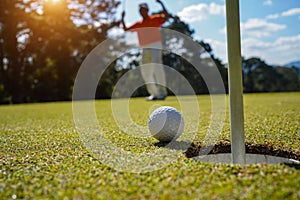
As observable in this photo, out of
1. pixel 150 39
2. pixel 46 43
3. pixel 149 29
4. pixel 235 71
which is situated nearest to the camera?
pixel 235 71

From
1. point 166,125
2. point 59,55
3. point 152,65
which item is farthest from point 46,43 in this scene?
point 166,125

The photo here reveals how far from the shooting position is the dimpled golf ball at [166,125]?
3855mm

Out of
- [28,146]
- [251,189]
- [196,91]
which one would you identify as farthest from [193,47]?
[251,189]

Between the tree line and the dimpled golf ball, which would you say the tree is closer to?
the tree line

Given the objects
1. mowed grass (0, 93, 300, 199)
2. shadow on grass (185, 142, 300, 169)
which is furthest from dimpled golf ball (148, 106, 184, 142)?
mowed grass (0, 93, 300, 199)

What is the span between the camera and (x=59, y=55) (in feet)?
86.1

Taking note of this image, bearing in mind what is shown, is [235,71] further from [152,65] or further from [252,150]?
[152,65]

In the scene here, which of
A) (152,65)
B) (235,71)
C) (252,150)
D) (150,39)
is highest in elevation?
(150,39)

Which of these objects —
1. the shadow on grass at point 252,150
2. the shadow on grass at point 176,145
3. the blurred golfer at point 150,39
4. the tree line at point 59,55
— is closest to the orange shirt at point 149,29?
the blurred golfer at point 150,39

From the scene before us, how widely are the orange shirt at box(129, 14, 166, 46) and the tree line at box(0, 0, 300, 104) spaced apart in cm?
1159

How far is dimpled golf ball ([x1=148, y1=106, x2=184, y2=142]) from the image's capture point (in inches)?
152

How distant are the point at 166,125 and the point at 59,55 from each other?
2383cm

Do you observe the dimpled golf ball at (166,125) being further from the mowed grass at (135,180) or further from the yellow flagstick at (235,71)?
the yellow flagstick at (235,71)

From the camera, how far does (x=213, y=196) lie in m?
1.96
